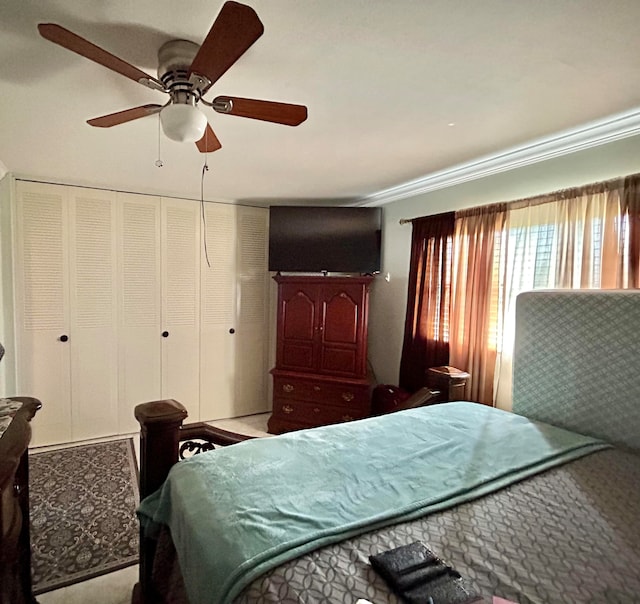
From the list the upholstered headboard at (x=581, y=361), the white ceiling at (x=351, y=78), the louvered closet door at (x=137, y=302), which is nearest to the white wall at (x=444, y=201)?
the white ceiling at (x=351, y=78)

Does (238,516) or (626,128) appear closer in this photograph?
(238,516)

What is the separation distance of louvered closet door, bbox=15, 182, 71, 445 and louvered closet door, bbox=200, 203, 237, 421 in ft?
3.88

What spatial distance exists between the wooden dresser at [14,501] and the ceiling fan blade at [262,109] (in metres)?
1.29

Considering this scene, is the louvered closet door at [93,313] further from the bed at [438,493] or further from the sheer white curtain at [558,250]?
the sheer white curtain at [558,250]

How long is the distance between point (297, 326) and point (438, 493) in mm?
2587

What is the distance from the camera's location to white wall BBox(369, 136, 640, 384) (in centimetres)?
208

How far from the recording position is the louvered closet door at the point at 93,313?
335 centimetres

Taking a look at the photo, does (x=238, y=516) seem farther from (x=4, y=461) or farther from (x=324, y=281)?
(x=324, y=281)

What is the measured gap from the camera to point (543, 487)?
1264mm

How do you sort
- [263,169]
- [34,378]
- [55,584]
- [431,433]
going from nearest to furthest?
[431,433]
[55,584]
[263,169]
[34,378]

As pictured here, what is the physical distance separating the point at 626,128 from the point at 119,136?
2.74 metres

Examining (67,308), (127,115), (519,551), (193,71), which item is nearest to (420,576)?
(519,551)

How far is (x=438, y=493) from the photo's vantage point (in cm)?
117

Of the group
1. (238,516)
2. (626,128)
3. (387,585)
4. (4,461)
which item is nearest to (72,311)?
(4,461)
